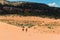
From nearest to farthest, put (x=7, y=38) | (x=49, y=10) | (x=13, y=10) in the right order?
1. (x=7, y=38)
2. (x=13, y=10)
3. (x=49, y=10)

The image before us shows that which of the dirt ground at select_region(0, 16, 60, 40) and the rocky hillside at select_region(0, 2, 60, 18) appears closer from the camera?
the dirt ground at select_region(0, 16, 60, 40)

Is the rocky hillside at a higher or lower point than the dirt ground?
lower

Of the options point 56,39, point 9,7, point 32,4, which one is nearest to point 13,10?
point 9,7

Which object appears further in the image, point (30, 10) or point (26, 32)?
point (30, 10)

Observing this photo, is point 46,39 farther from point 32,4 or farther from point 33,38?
point 32,4

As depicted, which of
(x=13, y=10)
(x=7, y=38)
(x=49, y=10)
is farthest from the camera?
(x=49, y=10)

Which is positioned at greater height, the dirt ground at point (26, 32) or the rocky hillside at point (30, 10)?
the dirt ground at point (26, 32)

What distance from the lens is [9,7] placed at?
23.6m

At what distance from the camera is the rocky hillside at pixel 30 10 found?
23.0m

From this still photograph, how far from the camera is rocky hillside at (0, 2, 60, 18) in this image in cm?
2295

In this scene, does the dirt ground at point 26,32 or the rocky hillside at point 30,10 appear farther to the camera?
the rocky hillside at point 30,10

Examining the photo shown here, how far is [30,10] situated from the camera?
23953 millimetres

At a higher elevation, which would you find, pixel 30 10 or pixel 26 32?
pixel 26 32

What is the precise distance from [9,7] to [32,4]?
12.4 feet
